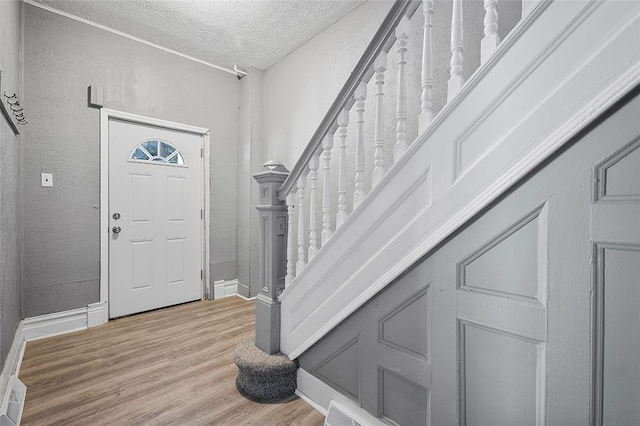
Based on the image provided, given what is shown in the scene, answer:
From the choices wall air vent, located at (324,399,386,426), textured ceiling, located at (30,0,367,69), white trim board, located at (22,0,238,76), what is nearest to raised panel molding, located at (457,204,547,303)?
wall air vent, located at (324,399,386,426)

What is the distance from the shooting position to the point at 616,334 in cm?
82

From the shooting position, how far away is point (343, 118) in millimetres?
1538

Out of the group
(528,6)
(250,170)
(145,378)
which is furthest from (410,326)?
(250,170)

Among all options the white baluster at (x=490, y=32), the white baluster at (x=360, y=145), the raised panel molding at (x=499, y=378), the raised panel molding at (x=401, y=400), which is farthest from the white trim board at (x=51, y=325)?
the white baluster at (x=490, y=32)

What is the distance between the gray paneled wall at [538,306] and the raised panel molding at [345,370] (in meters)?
0.21

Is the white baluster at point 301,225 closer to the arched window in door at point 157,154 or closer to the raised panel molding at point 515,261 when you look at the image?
the raised panel molding at point 515,261

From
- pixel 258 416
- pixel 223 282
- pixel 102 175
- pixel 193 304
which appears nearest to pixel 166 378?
pixel 258 416

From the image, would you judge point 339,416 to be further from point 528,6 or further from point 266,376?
point 528,6

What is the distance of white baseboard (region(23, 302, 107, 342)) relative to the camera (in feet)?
8.51

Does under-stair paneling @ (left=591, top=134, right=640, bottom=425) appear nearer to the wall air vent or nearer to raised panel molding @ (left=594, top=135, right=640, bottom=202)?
raised panel molding @ (left=594, top=135, right=640, bottom=202)

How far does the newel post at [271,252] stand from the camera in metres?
1.89

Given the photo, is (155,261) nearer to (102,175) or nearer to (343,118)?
(102,175)

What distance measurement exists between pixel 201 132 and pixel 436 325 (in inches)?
134

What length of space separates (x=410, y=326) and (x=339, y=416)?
67cm
